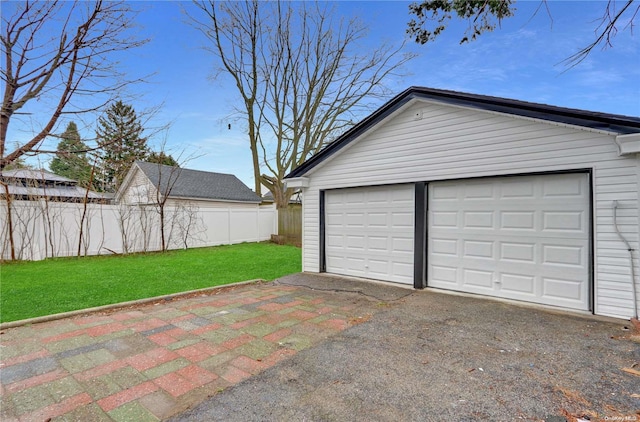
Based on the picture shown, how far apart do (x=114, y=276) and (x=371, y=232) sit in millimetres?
5838

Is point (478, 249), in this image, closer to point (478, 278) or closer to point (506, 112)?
point (478, 278)

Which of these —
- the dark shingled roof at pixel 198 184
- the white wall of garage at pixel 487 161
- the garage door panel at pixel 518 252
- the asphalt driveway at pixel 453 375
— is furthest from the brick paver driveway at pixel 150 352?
the dark shingled roof at pixel 198 184

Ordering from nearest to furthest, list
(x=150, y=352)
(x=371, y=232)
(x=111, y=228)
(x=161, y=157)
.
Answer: (x=150, y=352)
(x=371, y=232)
(x=111, y=228)
(x=161, y=157)

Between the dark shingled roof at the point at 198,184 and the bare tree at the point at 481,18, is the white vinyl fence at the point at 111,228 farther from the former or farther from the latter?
the bare tree at the point at 481,18

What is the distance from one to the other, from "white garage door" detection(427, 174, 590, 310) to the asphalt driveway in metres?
0.64

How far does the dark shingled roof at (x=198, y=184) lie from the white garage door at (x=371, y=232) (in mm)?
9913

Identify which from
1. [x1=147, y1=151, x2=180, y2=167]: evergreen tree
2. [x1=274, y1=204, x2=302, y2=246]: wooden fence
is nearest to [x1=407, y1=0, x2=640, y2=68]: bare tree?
[x1=274, y1=204, x2=302, y2=246]: wooden fence

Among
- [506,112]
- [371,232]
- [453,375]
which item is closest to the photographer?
[453,375]

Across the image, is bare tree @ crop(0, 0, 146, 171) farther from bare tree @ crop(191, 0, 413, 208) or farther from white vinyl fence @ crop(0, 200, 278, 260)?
bare tree @ crop(191, 0, 413, 208)

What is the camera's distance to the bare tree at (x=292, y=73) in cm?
1741

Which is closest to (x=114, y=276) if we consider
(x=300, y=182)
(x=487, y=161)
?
(x=300, y=182)

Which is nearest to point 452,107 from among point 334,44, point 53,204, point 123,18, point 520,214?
point 520,214

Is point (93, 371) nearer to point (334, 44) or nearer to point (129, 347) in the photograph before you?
point (129, 347)

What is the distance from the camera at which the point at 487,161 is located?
5.25m
